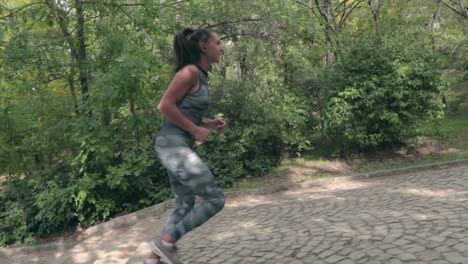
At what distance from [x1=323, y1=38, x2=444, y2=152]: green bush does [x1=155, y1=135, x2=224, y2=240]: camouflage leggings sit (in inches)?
256

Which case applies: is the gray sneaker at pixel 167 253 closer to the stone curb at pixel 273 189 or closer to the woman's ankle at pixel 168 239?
the woman's ankle at pixel 168 239

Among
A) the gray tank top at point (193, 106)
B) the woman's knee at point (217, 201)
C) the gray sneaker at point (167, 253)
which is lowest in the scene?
the gray sneaker at point (167, 253)

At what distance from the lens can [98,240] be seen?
619 cm

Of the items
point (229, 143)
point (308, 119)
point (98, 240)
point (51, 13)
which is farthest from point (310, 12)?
point (98, 240)

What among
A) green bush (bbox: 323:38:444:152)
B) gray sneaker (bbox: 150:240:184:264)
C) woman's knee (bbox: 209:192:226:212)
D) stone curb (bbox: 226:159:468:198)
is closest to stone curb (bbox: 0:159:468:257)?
stone curb (bbox: 226:159:468:198)

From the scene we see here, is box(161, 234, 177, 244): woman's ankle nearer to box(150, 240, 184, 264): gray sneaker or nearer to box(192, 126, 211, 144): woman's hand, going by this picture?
box(150, 240, 184, 264): gray sneaker

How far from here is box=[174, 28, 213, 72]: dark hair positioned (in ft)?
11.5

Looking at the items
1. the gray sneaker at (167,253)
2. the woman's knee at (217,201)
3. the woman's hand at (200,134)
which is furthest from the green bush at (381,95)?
the gray sneaker at (167,253)

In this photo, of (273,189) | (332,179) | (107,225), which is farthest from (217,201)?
(332,179)

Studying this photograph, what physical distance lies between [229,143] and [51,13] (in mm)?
4466

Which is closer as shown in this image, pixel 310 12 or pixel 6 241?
pixel 6 241

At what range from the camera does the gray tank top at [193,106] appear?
11.3 ft

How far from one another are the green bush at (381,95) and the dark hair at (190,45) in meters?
6.38

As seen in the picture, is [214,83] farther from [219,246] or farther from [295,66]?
[219,246]
